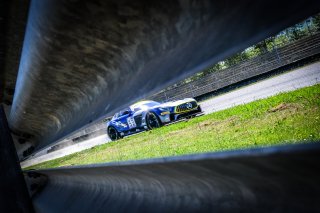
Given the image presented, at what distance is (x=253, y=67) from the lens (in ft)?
90.8

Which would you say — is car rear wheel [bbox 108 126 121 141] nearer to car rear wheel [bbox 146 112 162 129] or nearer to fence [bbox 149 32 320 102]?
car rear wheel [bbox 146 112 162 129]

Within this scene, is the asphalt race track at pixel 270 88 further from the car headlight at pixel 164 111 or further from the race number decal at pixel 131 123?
the race number decal at pixel 131 123

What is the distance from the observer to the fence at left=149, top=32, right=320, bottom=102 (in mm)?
23422

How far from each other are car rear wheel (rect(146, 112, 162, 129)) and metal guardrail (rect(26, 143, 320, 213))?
1332 cm

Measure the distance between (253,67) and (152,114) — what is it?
1621 cm

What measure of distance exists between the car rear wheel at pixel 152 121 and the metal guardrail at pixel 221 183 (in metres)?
13.3

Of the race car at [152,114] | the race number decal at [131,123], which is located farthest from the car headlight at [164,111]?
the race number decal at [131,123]

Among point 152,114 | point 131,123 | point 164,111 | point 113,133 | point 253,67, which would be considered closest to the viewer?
point 164,111

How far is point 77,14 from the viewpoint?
514 millimetres

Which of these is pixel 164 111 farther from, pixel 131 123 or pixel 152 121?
pixel 131 123

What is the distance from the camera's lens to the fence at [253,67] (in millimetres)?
23422

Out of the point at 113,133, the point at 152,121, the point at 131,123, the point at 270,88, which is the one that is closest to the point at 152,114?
the point at 152,121

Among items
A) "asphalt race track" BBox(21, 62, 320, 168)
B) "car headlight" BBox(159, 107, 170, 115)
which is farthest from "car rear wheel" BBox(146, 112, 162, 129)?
"asphalt race track" BBox(21, 62, 320, 168)

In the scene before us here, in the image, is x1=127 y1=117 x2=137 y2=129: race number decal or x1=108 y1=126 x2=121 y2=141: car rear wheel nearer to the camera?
x1=127 y1=117 x2=137 y2=129: race number decal
